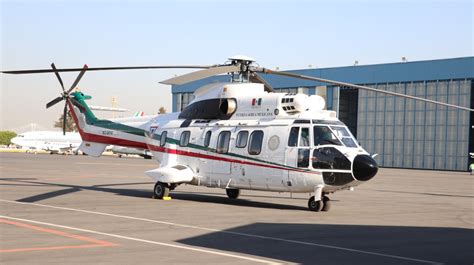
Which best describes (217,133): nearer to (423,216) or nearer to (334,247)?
(423,216)

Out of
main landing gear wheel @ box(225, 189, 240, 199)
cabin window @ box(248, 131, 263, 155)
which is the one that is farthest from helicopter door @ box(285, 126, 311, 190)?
main landing gear wheel @ box(225, 189, 240, 199)

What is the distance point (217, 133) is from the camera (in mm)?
19938

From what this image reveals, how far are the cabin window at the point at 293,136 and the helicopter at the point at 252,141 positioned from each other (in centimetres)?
3

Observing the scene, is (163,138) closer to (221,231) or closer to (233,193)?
(233,193)

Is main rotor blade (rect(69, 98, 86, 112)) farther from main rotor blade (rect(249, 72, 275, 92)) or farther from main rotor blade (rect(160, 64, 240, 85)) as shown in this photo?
main rotor blade (rect(249, 72, 275, 92))

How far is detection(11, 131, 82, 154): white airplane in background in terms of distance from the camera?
90.5m

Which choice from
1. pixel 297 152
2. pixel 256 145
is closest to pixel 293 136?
pixel 297 152

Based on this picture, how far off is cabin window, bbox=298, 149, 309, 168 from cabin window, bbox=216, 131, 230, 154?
2.74 meters

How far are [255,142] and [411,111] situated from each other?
57316 mm

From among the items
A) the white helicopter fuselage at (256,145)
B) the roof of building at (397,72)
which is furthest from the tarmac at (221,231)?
the roof of building at (397,72)

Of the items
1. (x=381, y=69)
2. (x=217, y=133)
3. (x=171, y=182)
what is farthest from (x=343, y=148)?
(x=381, y=69)

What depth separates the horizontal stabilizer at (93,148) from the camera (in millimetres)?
24078

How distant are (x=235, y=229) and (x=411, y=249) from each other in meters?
3.78

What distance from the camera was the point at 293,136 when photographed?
18.0 metres
